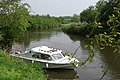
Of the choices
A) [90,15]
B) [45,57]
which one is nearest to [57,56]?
→ [45,57]

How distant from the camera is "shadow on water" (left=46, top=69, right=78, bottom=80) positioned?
767 inches

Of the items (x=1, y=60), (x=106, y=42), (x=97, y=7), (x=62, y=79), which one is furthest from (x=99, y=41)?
(x=62, y=79)

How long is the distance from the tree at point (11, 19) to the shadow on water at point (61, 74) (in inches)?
325

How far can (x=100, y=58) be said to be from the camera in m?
26.5

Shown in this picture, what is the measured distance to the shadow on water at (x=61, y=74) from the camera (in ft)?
63.9

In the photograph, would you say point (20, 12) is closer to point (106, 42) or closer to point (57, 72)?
→ point (57, 72)

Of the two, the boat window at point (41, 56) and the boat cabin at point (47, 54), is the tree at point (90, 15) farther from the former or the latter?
the boat window at point (41, 56)

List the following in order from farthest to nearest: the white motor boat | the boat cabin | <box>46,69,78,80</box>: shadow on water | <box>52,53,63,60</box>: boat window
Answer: <box>52,53,63,60</box>: boat window → the boat cabin → the white motor boat → <box>46,69,78,80</box>: shadow on water

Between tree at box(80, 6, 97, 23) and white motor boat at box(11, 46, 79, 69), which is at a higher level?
tree at box(80, 6, 97, 23)

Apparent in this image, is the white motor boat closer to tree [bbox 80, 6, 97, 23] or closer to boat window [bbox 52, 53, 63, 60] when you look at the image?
boat window [bbox 52, 53, 63, 60]

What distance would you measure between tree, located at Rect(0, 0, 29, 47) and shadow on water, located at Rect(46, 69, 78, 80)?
8254 millimetres

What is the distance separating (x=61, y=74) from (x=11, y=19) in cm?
1075

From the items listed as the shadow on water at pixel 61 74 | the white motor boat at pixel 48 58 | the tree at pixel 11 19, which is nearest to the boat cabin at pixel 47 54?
the white motor boat at pixel 48 58

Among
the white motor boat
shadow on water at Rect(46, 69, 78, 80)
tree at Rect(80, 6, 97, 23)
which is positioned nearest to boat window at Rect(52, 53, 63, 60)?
the white motor boat
